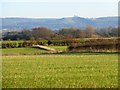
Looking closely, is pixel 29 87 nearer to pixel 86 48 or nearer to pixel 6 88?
pixel 6 88

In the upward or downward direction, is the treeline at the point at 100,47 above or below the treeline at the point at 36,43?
above

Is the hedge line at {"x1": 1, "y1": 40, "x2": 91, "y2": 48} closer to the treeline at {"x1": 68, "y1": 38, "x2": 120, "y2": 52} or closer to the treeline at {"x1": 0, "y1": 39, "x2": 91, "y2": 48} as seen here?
the treeline at {"x1": 0, "y1": 39, "x2": 91, "y2": 48}

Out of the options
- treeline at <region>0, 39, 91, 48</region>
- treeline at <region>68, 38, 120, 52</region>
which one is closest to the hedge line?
treeline at <region>0, 39, 91, 48</region>

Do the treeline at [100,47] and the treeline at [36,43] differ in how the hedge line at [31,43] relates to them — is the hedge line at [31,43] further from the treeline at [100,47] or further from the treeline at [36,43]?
the treeline at [100,47]

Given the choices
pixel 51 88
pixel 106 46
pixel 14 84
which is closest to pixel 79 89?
pixel 51 88

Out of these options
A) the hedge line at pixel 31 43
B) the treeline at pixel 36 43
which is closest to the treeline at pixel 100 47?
the treeline at pixel 36 43

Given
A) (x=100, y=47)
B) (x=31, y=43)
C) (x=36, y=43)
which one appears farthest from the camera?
(x=36, y=43)

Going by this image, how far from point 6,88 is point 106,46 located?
142ft

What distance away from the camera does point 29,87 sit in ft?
39.2

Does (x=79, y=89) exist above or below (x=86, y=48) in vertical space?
above

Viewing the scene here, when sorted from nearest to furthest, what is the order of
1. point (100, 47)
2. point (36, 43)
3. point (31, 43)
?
point (100, 47), point (31, 43), point (36, 43)

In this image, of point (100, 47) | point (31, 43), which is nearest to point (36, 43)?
point (31, 43)

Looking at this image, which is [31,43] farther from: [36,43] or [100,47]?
[100,47]

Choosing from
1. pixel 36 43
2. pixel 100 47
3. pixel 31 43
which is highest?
pixel 100 47
